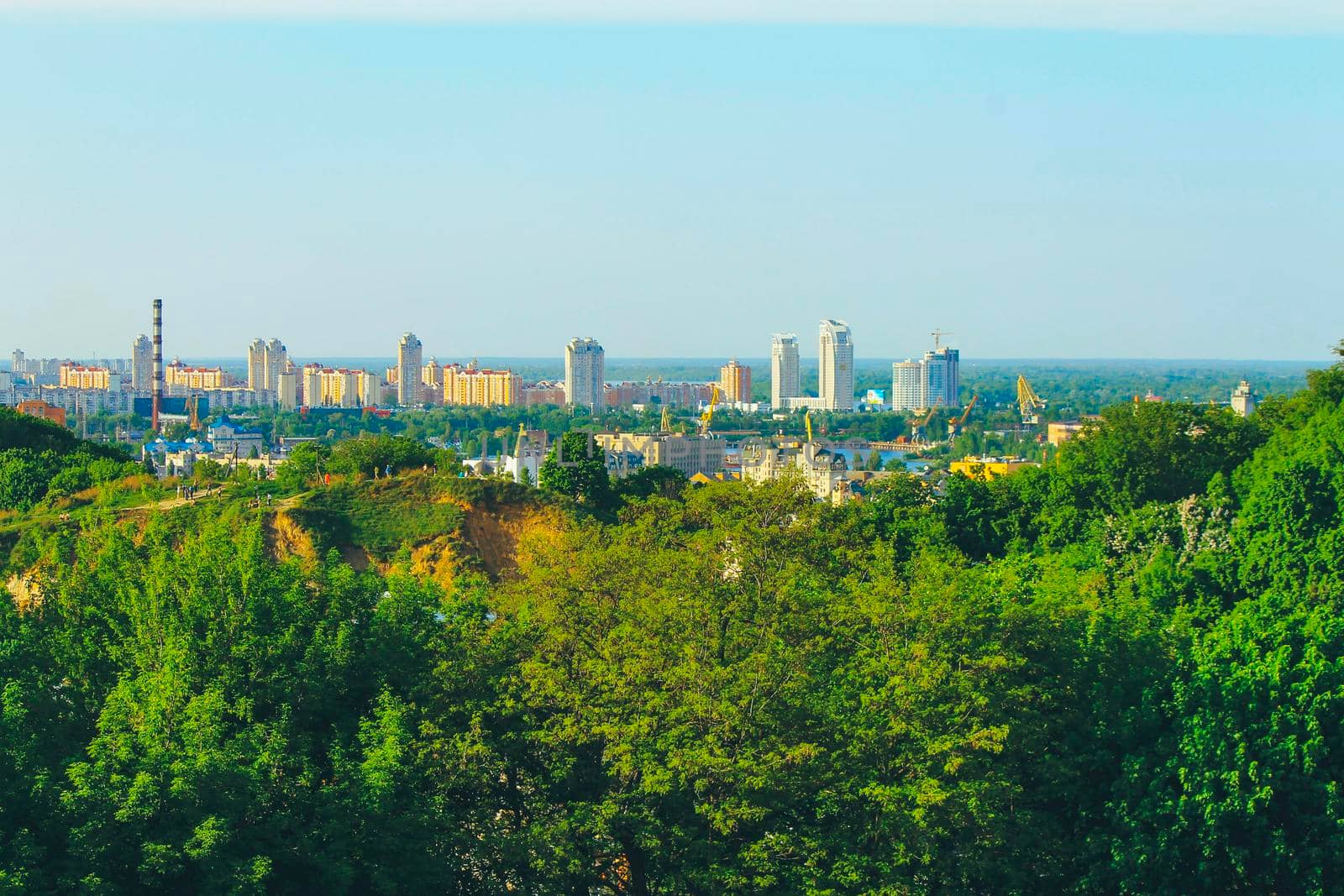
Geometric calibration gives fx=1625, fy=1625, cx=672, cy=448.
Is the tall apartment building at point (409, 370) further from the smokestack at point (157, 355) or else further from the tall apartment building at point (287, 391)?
the smokestack at point (157, 355)

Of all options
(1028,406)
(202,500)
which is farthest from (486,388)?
(202,500)

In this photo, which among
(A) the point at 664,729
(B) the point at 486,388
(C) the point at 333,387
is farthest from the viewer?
(B) the point at 486,388

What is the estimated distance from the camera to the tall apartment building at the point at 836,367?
150375 mm

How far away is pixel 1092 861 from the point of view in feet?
35.2

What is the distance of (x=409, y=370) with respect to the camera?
140 metres

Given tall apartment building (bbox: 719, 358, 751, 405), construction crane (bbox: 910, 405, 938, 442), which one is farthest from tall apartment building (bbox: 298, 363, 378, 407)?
construction crane (bbox: 910, 405, 938, 442)

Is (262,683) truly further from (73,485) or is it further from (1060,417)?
(1060,417)

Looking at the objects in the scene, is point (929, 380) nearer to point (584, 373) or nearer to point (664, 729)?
point (584, 373)

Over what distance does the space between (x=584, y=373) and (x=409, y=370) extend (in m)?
16.1

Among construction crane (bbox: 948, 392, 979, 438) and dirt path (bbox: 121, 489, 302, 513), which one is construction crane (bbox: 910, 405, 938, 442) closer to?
construction crane (bbox: 948, 392, 979, 438)

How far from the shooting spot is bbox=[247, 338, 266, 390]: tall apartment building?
440 feet

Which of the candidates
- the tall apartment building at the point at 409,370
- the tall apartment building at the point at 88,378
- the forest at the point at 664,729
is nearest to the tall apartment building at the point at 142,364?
the tall apartment building at the point at 88,378

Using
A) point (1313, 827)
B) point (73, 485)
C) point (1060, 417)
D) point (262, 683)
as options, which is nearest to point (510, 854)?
point (262, 683)

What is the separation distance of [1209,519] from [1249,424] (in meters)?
6.38
